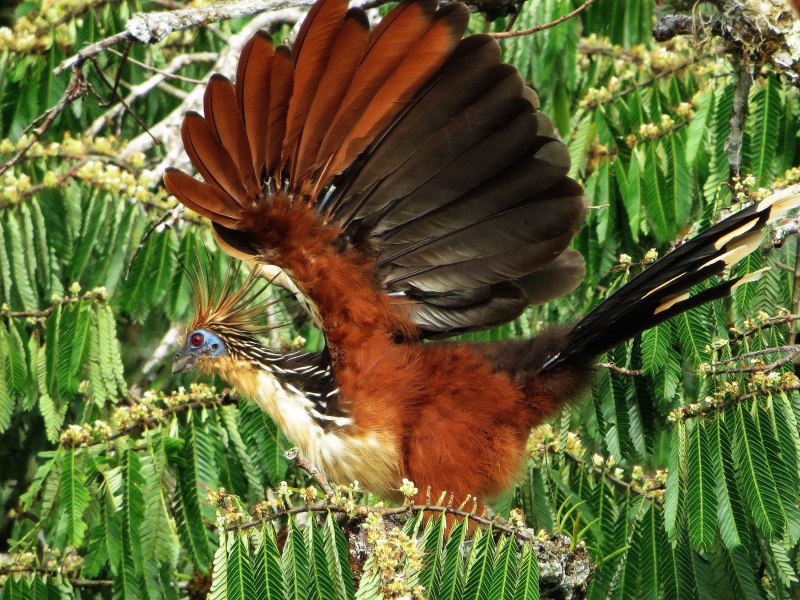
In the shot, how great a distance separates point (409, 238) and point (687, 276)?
93 centimetres

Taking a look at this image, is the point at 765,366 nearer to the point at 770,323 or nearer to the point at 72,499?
the point at 770,323

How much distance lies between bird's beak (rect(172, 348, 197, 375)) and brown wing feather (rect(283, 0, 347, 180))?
102 centimetres

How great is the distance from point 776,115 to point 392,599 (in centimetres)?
255

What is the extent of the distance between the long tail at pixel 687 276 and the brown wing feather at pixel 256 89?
122 centimetres

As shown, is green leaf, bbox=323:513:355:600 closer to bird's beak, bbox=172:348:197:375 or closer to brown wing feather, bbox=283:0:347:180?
brown wing feather, bbox=283:0:347:180

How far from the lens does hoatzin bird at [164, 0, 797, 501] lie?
10.6 ft

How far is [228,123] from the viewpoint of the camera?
325 centimetres

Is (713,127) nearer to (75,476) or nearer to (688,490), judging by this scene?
(688,490)

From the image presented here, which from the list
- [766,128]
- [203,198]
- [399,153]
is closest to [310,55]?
[399,153]

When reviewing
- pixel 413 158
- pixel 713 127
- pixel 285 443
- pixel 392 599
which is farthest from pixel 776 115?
pixel 392 599

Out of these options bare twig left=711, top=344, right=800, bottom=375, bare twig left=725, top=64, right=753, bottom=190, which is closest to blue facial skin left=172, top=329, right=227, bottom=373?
bare twig left=711, top=344, right=800, bottom=375

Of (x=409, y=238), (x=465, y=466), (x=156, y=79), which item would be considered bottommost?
(x=465, y=466)

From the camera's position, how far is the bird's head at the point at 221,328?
390cm

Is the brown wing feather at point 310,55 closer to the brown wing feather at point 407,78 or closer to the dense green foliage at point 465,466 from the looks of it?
the brown wing feather at point 407,78
